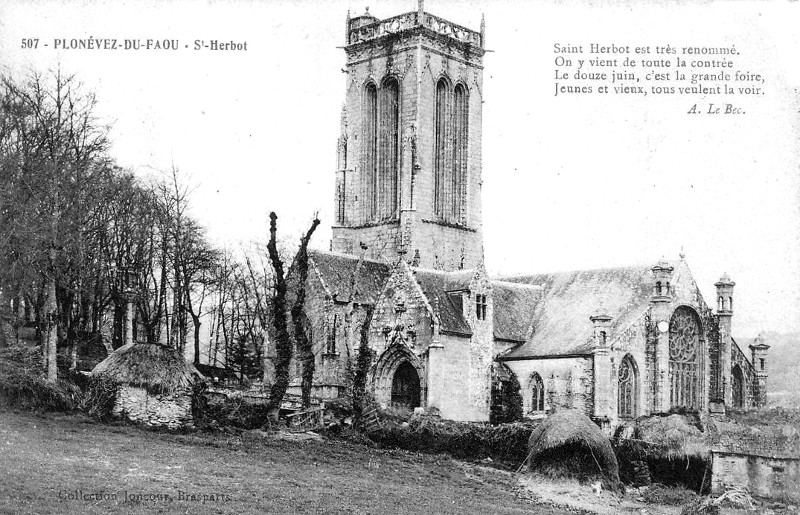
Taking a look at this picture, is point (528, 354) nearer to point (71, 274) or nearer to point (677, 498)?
point (677, 498)

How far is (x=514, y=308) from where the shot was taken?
50719 millimetres

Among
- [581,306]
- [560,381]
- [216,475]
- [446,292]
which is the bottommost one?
[216,475]

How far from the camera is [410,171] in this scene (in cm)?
5547

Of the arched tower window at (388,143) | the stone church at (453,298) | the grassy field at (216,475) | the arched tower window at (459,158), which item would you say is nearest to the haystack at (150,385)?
the grassy field at (216,475)

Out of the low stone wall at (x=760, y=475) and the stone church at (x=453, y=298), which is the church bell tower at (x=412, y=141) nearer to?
the stone church at (x=453, y=298)

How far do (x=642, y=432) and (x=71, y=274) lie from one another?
902 inches

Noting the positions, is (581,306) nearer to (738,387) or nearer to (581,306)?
(581,306)

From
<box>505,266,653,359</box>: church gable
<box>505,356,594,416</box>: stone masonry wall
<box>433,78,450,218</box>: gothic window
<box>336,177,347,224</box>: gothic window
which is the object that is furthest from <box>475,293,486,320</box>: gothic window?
<box>336,177,347,224</box>: gothic window

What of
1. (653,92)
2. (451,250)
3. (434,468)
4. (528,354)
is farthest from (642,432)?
(451,250)

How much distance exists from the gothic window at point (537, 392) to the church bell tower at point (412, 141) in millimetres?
10455

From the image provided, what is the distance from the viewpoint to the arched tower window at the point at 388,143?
187 feet

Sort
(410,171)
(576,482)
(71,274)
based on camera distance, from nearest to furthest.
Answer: (576,482) → (71,274) → (410,171)

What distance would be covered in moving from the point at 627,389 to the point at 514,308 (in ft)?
24.1

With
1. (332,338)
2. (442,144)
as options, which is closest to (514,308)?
(332,338)
